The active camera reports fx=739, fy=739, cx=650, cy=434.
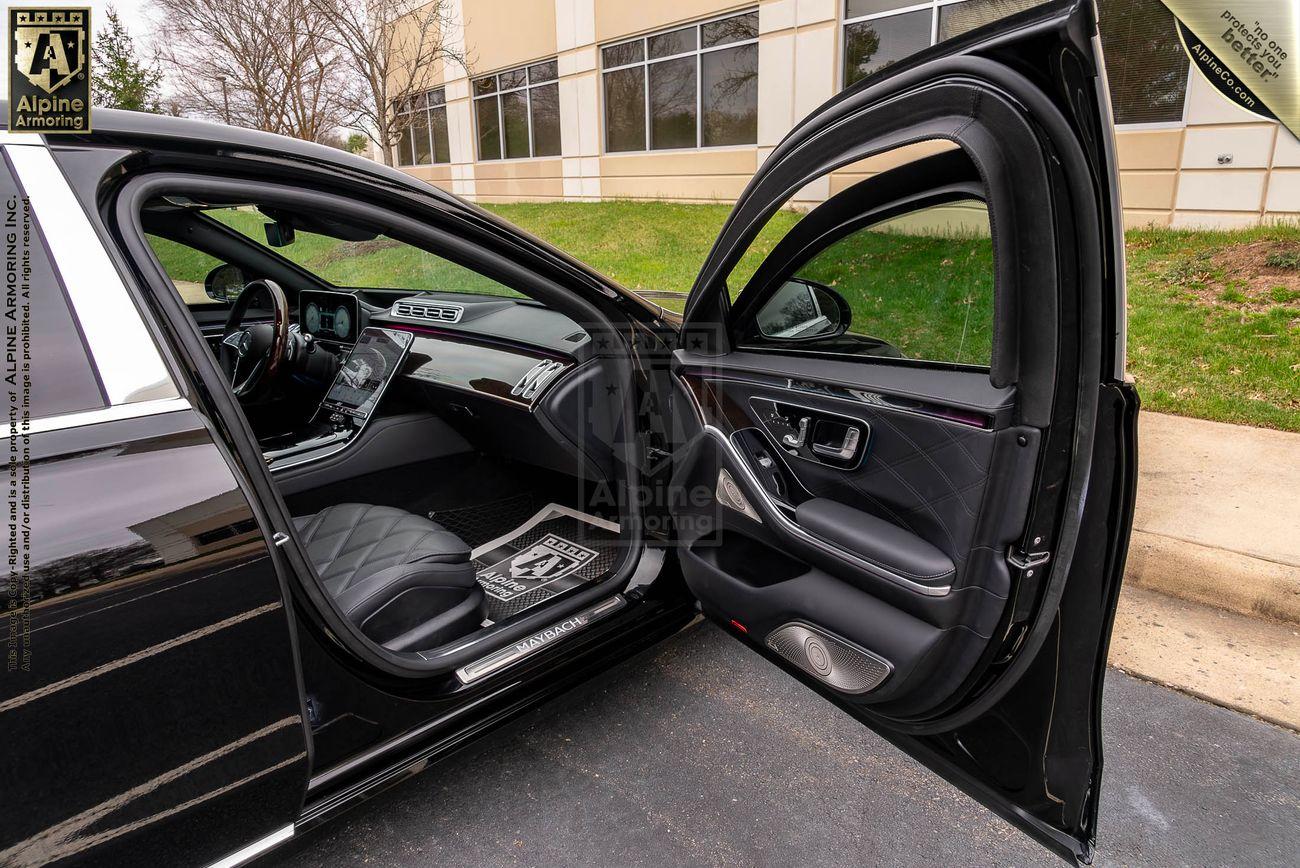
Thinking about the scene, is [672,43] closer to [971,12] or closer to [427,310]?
[971,12]

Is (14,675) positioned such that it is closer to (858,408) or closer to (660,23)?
(858,408)

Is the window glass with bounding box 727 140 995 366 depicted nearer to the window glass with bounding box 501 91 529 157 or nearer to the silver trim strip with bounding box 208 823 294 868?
the silver trim strip with bounding box 208 823 294 868

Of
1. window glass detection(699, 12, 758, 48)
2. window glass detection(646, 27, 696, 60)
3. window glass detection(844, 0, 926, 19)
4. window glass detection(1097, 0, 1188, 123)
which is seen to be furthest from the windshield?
window glass detection(646, 27, 696, 60)

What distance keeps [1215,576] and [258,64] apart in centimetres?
1413

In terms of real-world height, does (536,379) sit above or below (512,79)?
below

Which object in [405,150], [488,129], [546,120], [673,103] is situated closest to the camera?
[673,103]

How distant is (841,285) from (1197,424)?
353 centimetres

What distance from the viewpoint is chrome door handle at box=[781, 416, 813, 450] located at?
1.87m

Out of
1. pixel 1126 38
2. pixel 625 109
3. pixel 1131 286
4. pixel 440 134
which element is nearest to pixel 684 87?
pixel 625 109

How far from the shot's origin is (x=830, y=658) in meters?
1.72

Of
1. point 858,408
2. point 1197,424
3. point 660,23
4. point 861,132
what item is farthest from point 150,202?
point 660,23

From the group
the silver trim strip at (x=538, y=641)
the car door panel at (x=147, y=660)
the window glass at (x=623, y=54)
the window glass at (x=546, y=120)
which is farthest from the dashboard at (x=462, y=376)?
the window glass at (x=546, y=120)

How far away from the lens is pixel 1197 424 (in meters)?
4.22

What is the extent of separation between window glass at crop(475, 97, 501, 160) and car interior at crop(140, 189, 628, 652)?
13.5 meters
